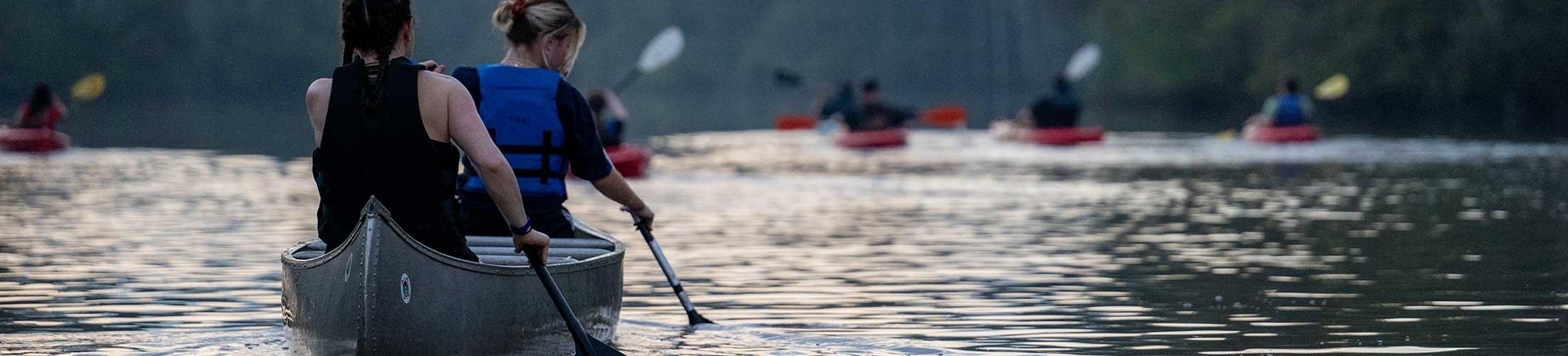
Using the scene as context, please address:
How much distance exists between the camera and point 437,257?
6688mm

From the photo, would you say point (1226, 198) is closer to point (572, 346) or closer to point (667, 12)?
point (572, 346)

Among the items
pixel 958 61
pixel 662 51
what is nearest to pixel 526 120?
pixel 662 51

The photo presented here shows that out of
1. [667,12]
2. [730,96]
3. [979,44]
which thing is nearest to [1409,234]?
[730,96]

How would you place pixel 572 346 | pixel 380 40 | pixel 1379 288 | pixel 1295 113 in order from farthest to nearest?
pixel 1295 113, pixel 1379 288, pixel 572 346, pixel 380 40

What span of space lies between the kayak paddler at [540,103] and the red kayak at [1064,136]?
23559 mm

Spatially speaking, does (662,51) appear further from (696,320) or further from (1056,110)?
(1056,110)

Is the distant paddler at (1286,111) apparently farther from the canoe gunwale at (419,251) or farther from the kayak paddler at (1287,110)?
the canoe gunwale at (419,251)

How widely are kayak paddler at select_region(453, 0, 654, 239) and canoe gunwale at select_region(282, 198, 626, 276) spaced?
1.08ft

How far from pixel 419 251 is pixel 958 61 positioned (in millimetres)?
93224

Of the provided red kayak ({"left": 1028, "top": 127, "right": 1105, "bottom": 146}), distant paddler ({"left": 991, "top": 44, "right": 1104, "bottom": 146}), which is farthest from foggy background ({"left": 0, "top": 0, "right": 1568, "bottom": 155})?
distant paddler ({"left": 991, "top": 44, "right": 1104, "bottom": 146})

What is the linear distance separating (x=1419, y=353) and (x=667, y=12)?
10975 centimetres

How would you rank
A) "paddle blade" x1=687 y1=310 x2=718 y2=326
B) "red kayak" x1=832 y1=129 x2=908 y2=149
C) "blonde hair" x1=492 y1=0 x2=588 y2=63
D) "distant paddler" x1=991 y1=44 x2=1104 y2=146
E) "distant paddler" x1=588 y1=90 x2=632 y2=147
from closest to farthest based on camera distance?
1. "blonde hair" x1=492 y1=0 x2=588 y2=63
2. "paddle blade" x1=687 y1=310 x2=718 y2=326
3. "distant paddler" x1=588 y1=90 x2=632 y2=147
4. "red kayak" x1=832 y1=129 x2=908 y2=149
5. "distant paddler" x1=991 y1=44 x2=1104 y2=146

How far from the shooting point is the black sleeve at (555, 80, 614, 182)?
8.06 metres

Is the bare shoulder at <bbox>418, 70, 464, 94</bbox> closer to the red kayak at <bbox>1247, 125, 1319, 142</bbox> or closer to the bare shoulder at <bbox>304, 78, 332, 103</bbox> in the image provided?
the bare shoulder at <bbox>304, 78, 332, 103</bbox>
